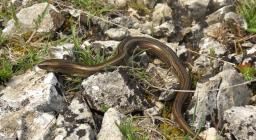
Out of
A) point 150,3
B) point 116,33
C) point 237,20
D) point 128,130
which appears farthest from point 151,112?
point 150,3

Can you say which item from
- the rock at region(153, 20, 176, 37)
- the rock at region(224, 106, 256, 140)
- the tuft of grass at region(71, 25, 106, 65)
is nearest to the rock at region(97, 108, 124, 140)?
the tuft of grass at region(71, 25, 106, 65)

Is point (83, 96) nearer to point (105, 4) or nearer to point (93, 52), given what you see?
point (93, 52)

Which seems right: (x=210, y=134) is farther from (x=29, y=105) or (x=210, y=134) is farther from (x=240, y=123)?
(x=29, y=105)

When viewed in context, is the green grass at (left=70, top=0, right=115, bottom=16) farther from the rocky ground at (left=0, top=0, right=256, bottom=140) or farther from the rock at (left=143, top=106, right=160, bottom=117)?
the rock at (left=143, top=106, right=160, bottom=117)

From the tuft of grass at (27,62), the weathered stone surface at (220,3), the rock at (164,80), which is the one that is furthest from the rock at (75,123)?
the weathered stone surface at (220,3)

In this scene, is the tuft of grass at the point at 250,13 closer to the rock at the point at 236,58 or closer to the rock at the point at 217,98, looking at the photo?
the rock at the point at 236,58

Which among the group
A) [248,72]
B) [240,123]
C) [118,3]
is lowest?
[240,123]
